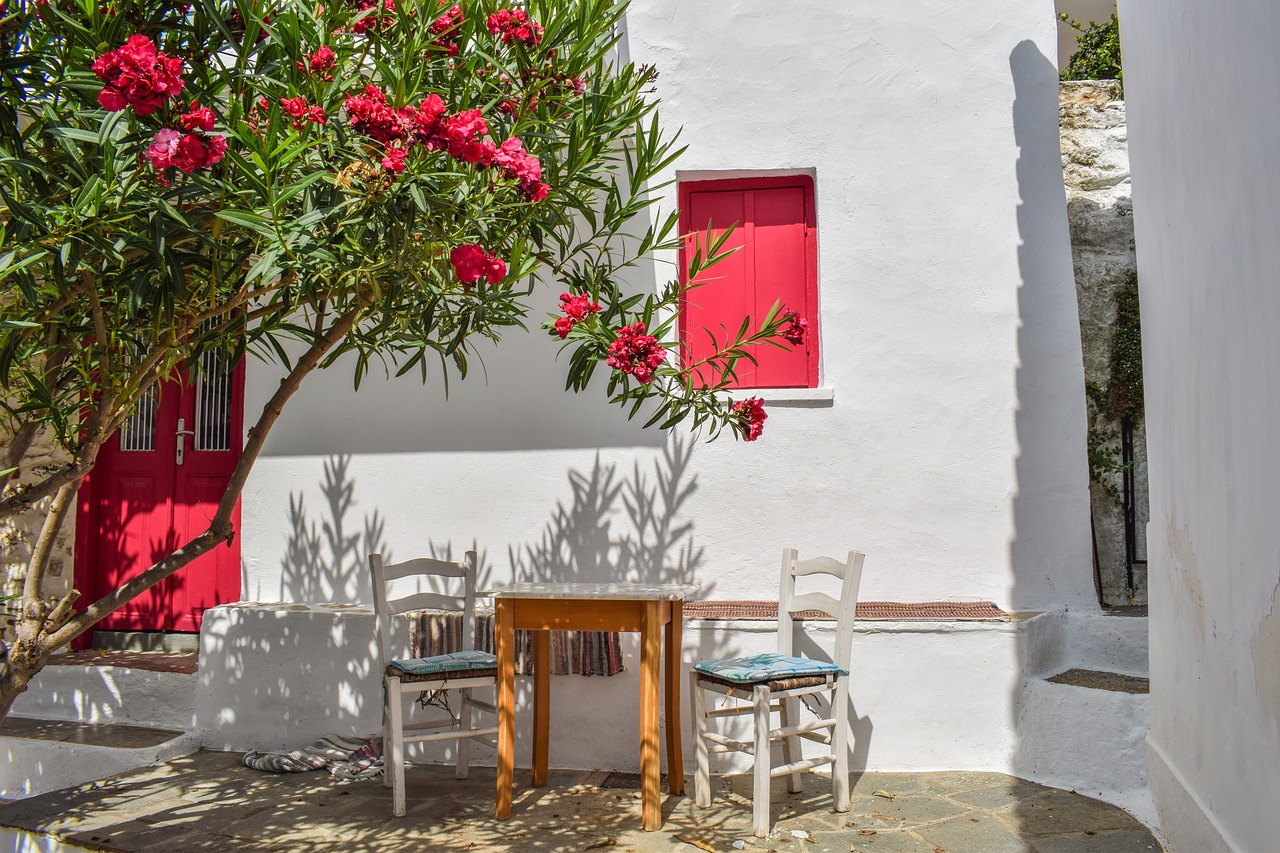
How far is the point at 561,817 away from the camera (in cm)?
384

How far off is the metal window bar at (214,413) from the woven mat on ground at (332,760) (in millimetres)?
1946

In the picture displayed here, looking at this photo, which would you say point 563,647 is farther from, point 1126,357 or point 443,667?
point 1126,357

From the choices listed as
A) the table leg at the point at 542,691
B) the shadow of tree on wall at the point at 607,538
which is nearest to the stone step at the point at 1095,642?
the shadow of tree on wall at the point at 607,538

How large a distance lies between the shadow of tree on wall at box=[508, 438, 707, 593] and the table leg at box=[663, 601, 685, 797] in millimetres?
806

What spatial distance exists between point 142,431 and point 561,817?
368 centimetres

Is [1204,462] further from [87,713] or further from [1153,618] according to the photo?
[87,713]

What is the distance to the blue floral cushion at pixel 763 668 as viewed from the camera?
12.1 ft

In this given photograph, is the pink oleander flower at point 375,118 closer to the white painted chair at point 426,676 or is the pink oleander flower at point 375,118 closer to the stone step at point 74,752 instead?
the white painted chair at point 426,676

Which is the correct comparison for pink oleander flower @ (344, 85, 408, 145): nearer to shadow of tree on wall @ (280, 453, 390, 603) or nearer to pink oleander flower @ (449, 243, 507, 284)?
pink oleander flower @ (449, 243, 507, 284)

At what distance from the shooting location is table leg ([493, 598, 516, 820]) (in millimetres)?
3809

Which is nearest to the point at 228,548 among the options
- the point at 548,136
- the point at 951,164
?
the point at 548,136

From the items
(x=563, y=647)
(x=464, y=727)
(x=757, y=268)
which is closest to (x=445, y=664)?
(x=464, y=727)

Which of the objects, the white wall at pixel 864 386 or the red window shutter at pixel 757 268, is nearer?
the white wall at pixel 864 386

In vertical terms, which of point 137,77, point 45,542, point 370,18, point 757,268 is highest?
point 370,18
